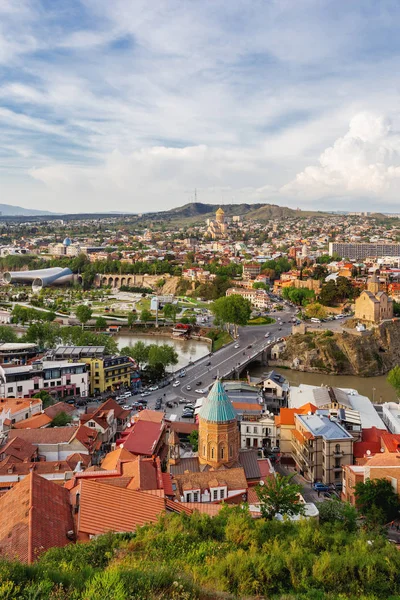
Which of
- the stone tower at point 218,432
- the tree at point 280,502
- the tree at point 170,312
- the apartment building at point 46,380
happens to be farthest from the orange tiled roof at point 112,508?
the tree at point 170,312

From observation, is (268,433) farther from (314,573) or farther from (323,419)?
(314,573)

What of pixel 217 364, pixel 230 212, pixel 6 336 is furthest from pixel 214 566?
pixel 230 212

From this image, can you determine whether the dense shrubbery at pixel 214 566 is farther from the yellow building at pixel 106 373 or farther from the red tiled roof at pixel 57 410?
the yellow building at pixel 106 373

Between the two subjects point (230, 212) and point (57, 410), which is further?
point (230, 212)

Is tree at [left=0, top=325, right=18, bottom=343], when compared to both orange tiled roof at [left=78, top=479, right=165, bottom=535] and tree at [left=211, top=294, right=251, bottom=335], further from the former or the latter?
orange tiled roof at [left=78, top=479, right=165, bottom=535]

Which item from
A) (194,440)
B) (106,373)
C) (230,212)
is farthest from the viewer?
(230,212)

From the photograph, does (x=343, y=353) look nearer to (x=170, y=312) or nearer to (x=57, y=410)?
(x=170, y=312)

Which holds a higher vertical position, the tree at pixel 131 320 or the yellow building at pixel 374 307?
the yellow building at pixel 374 307
